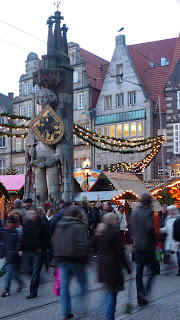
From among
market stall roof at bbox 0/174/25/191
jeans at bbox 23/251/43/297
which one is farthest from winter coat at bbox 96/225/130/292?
market stall roof at bbox 0/174/25/191

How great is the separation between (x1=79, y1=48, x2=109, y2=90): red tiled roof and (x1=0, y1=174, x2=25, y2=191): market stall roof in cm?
1960

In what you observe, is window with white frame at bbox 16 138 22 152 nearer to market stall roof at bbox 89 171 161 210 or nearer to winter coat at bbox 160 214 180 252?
market stall roof at bbox 89 171 161 210

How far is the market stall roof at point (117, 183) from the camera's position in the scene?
2422 centimetres

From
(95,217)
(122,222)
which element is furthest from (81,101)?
(95,217)

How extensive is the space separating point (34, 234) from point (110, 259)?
2.60 metres

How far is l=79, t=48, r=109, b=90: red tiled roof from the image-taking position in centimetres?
4666

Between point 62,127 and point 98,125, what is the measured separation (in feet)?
81.9

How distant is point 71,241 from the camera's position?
7398mm

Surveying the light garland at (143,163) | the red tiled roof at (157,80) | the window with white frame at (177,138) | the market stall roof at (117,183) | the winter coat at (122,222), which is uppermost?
the red tiled roof at (157,80)

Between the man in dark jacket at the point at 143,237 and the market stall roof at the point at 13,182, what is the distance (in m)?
18.7

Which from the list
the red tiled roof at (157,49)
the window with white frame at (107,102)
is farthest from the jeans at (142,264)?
the red tiled roof at (157,49)

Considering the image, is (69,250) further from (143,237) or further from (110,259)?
(143,237)

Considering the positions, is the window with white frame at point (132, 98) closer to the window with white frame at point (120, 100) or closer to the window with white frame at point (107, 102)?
the window with white frame at point (120, 100)

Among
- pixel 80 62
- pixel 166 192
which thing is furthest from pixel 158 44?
pixel 166 192
